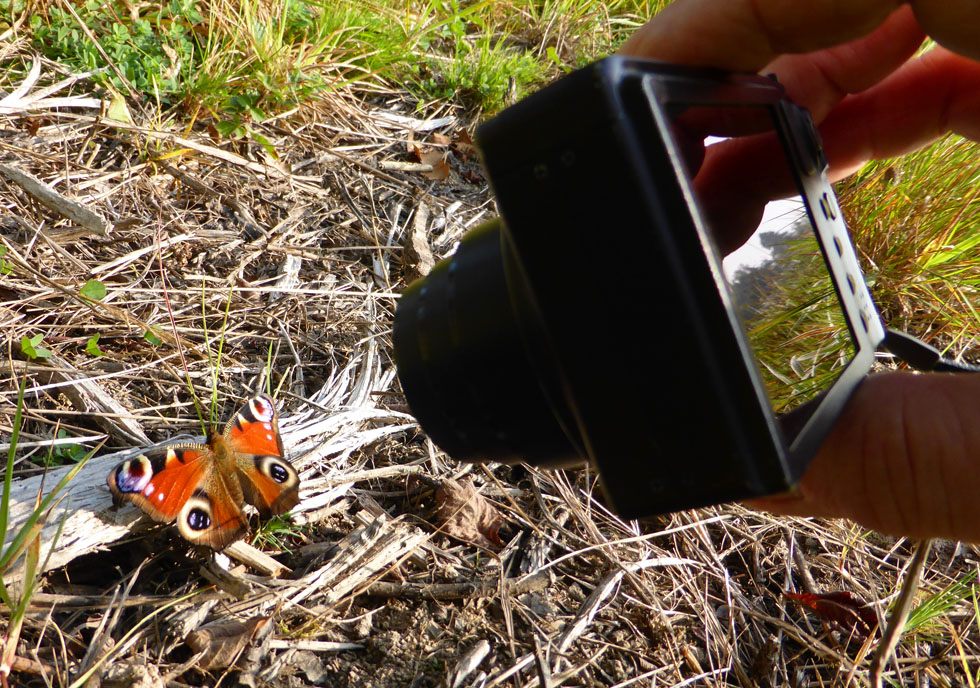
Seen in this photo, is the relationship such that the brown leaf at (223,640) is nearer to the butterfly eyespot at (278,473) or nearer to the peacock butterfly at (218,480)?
the peacock butterfly at (218,480)

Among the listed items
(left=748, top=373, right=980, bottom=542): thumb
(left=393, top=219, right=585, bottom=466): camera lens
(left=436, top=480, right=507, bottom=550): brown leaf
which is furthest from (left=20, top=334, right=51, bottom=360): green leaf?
(left=748, top=373, right=980, bottom=542): thumb

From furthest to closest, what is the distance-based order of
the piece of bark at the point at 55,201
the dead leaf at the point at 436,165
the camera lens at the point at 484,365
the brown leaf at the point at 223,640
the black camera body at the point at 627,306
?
the dead leaf at the point at 436,165
the piece of bark at the point at 55,201
the brown leaf at the point at 223,640
the camera lens at the point at 484,365
the black camera body at the point at 627,306

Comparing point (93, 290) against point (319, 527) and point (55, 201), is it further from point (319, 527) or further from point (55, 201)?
point (319, 527)

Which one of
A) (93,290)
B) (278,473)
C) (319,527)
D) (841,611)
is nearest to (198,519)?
(278,473)

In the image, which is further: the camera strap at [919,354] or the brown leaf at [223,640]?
the brown leaf at [223,640]

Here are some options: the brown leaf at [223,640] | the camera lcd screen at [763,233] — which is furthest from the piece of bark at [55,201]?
the camera lcd screen at [763,233]
